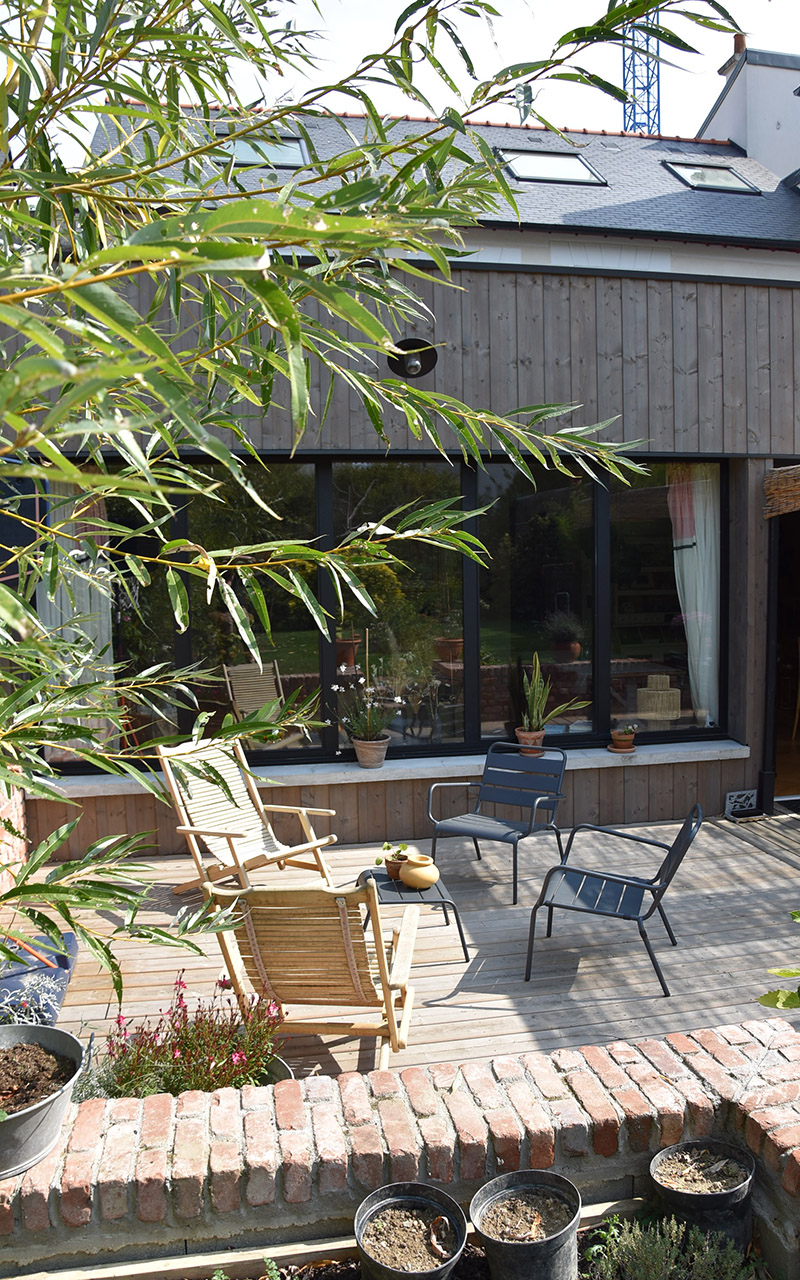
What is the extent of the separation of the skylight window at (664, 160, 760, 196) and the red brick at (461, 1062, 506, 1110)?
8.04 meters

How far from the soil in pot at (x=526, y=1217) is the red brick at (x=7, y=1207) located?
39.8 inches

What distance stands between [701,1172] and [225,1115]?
1124 mm

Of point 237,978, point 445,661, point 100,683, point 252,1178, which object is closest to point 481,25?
point 100,683

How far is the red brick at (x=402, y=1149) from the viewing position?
2.01 m

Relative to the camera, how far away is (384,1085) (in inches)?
88.6

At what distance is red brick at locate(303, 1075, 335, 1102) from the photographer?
2217 mm

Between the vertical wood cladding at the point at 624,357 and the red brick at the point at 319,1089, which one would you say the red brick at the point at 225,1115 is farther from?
the vertical wood cladding at the point at 624,357

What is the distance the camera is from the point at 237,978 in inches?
133

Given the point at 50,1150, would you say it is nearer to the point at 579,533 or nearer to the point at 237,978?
the point at 237,978

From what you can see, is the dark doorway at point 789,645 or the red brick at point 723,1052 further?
the dark doorway at point 789,645

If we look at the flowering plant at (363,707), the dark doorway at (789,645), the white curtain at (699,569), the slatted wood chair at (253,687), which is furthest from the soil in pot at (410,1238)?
the dark doorway at (789,645)

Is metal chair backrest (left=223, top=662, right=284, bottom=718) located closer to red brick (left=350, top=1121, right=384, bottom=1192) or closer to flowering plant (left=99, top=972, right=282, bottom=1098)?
flowering plant (left=99, top=972, right=282, bottom=1098)

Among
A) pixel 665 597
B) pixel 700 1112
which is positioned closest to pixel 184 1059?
pixel 700 1112

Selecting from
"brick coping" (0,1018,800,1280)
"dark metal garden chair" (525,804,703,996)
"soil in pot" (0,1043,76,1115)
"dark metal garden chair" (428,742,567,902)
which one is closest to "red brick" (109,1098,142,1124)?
"brick coping" (0,1018,800,1280)
